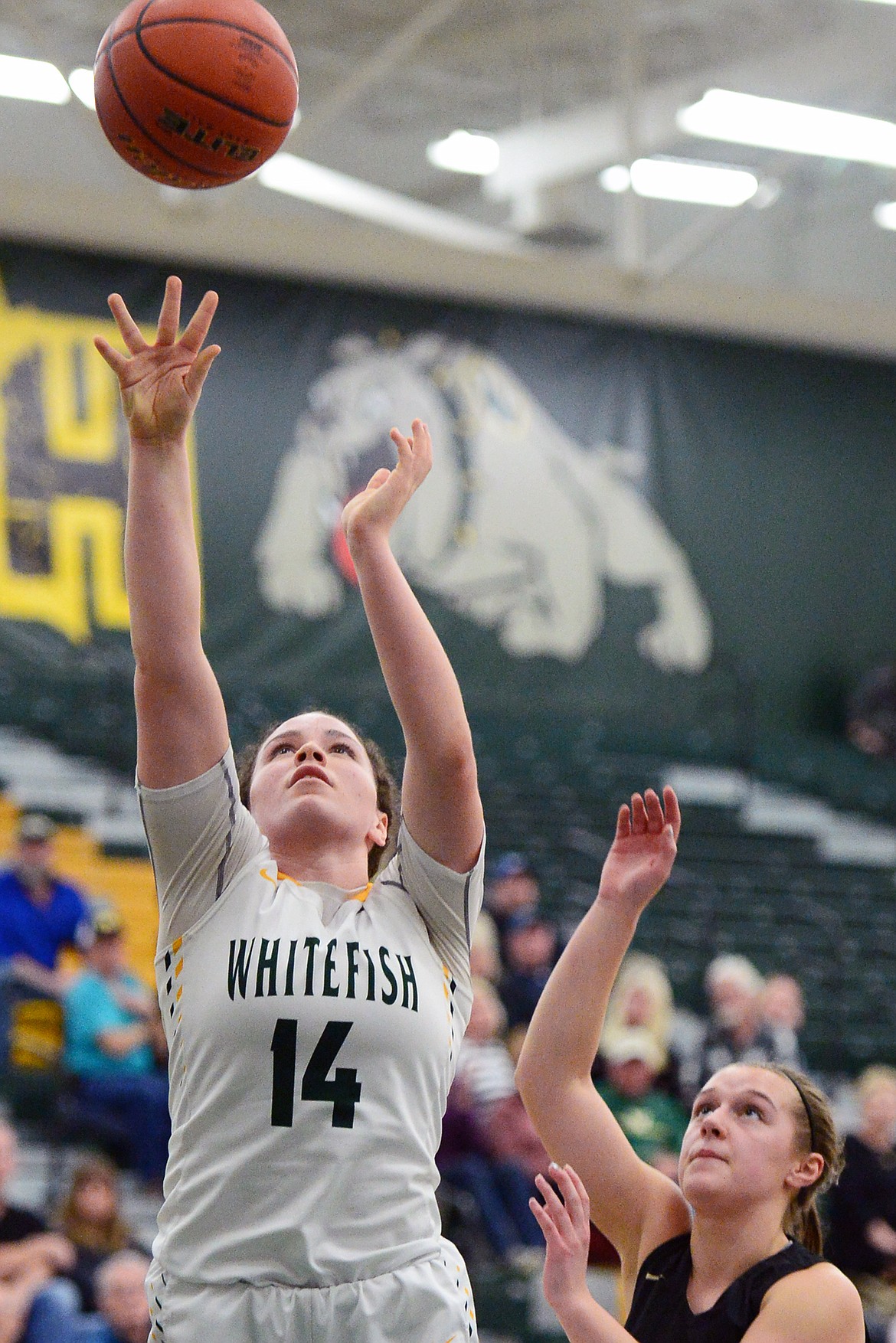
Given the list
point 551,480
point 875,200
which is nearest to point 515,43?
point 551,480

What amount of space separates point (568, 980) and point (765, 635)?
40.4 feet

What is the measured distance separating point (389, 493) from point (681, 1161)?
3.93 ft

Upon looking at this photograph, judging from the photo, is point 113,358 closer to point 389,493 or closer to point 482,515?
point 389,493

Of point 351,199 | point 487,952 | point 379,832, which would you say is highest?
point 351,199

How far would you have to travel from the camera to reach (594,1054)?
2.94 metres

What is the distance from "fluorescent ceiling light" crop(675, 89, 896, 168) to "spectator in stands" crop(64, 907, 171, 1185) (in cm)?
807

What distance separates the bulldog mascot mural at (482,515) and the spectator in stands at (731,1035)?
483 centimetres

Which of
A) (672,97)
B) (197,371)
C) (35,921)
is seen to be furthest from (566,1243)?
(672,97)

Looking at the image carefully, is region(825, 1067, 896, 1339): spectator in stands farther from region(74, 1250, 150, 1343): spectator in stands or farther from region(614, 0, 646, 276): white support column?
region(614, 0, 646, 276): white support column

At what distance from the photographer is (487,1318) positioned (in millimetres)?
6887

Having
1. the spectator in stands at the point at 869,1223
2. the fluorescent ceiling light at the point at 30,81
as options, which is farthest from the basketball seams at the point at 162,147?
the fluorescent ceiling light at the point at 30,81

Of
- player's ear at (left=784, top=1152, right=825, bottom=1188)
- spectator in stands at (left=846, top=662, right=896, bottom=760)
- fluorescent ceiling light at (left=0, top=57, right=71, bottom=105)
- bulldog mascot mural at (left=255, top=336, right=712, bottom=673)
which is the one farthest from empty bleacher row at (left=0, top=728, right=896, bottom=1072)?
player's ear at (left=784, top=1152, right=825, bottom=1188)

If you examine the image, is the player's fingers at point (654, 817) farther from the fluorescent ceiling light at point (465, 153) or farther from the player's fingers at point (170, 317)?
the fluorescent ceiling light at point (465, 153)

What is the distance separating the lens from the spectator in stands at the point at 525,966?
317 inches
